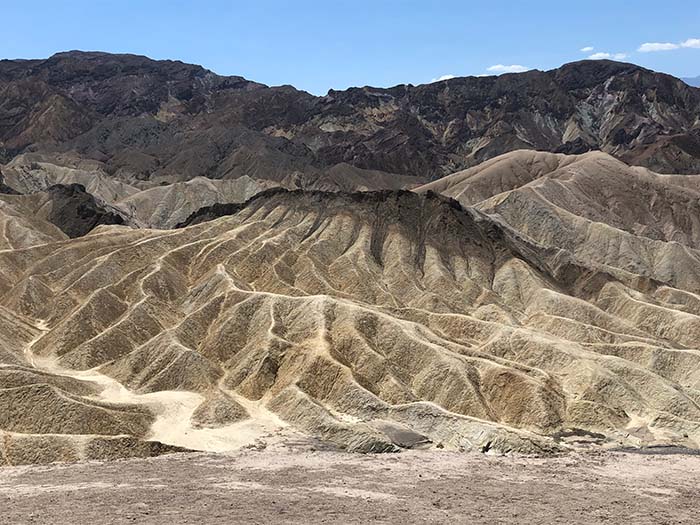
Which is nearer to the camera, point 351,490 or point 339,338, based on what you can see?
point 351,490

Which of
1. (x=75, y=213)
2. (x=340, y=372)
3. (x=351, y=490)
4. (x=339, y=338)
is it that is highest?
(x=75, y=213)

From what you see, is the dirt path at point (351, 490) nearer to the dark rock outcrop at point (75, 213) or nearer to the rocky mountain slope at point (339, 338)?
the rocky mountain slope at point (339, 338)

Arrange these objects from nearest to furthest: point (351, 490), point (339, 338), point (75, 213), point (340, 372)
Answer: point (351, 490) < point (340, 372) < point (339, 338) < point (75, 213)

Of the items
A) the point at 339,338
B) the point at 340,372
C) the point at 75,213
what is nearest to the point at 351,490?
the point at 340,372

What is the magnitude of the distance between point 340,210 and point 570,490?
8686cm

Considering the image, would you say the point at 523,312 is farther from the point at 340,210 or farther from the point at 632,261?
the point at 632,261

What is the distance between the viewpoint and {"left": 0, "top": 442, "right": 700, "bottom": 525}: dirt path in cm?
4088

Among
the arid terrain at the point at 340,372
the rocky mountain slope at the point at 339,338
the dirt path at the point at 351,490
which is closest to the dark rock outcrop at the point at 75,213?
the arid terrain at the point at 340,372

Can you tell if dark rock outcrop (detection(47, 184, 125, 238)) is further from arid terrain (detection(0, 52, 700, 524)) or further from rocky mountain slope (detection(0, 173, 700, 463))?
rocky mountain slope (detection(0, 173, 700, 463))

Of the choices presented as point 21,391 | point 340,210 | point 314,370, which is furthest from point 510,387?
point 340,210

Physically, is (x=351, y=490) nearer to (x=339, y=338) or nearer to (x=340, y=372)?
(x=340, y=372)

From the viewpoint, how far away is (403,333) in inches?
3221

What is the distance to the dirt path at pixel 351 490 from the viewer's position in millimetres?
40875

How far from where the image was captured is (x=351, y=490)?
4628 centimetres
